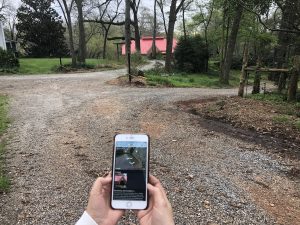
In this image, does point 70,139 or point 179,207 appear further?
point 70,139

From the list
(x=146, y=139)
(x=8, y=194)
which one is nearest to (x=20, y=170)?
(x=8, y=194)

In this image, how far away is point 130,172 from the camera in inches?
73.7

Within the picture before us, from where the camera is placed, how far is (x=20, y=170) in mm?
5398

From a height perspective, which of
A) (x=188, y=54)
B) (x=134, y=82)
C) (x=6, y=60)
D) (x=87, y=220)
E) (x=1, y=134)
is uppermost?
(x=87, y=220)

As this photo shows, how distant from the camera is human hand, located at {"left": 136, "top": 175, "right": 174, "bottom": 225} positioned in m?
1.70

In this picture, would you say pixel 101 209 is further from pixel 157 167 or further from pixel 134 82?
pixel 134 82

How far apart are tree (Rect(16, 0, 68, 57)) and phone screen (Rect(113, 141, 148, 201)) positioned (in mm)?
38031

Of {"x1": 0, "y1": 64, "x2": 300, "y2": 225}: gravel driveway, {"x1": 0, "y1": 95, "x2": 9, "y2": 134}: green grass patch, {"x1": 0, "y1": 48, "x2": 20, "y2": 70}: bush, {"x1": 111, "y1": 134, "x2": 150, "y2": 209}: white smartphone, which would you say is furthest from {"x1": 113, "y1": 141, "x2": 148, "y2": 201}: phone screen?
{"x1": 0, "y1": 48, "x2": 20, "y2": 70}: bush

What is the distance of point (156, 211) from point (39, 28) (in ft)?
133

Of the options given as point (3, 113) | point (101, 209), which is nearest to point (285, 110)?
point (3, 113)

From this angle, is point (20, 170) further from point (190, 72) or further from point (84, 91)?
point (190, 72)

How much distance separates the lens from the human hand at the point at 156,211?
1.70 metres

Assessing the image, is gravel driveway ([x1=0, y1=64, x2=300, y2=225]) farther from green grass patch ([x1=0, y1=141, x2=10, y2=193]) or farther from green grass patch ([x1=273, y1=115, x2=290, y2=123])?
green grass patch ([x1=273, y1=115, x2=290, y2=123])

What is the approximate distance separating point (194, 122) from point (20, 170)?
4.52 meters
